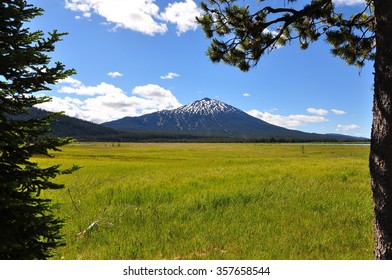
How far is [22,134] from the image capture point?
457 centimetres

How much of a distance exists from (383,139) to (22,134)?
4.73 metres

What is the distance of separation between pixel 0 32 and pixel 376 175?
17.6 feet

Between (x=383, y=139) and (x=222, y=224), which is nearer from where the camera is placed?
(x=383, y=139)

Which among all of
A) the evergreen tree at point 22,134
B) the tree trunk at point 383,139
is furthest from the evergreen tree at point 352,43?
the evergreen tree at point 22,134

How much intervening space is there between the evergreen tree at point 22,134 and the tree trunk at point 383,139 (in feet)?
13.8

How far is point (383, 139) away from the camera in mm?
4359

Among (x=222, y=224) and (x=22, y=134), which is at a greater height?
(x=22, y=134)

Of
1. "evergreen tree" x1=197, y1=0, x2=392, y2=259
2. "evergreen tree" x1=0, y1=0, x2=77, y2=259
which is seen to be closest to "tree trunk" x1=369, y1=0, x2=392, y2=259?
"evergreen tree" x1=197, y1=0, x2=392, y2=259

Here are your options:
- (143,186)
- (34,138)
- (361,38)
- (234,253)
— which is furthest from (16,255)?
(143,186)

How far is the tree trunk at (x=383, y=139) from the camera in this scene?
4.34 meters

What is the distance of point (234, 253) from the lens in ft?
21.3

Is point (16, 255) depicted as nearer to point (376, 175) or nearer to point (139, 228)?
point (139, 228)

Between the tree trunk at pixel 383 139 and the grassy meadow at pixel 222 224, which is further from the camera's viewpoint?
the grassy meadow at pixel 222 224

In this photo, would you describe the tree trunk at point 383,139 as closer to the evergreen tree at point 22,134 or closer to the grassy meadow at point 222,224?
the grassy meadow at point 222,224
